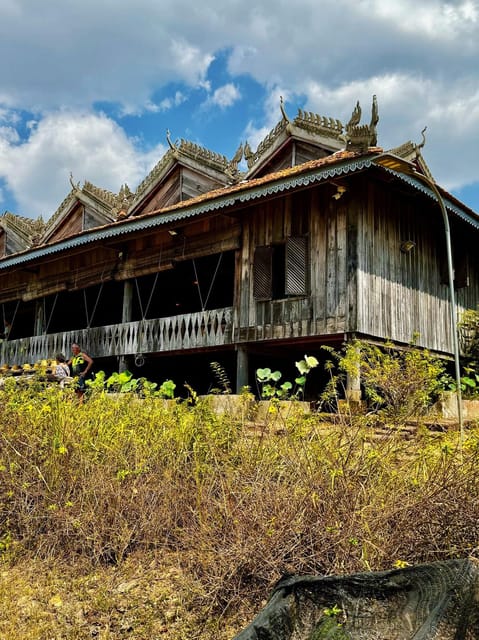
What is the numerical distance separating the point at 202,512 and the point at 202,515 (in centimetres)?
4

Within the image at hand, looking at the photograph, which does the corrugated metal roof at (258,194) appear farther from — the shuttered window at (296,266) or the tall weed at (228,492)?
the tall weed at (228,492)

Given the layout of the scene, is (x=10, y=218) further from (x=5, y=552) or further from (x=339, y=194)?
(x=5, y=552)

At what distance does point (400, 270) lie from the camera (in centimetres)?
1255

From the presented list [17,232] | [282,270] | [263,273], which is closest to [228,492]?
[263,273]

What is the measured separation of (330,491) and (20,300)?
17.3 m

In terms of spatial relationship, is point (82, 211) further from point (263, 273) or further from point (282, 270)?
point (263, 273)

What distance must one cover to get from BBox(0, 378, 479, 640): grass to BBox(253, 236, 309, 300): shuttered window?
6923mm

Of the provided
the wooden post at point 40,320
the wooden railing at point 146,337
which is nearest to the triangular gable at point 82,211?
the wooden post at point 40,320

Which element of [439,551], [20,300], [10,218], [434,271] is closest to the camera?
[439,551]

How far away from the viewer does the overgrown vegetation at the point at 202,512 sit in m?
3.76

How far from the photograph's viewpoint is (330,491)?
153 inches

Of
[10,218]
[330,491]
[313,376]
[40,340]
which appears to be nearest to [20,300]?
[40,340]

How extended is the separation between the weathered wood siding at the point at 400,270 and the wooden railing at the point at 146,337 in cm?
305

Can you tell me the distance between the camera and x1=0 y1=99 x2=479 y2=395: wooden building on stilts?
452 inches
